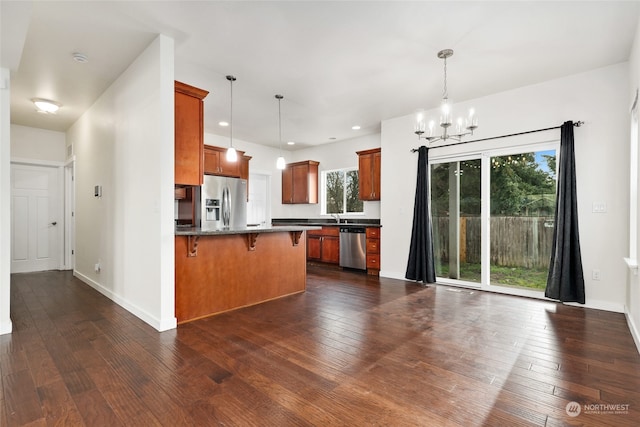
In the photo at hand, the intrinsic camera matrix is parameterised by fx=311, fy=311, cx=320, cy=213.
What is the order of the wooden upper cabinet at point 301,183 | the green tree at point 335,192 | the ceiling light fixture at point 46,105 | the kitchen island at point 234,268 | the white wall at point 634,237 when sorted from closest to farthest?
the white wall at point 634,237
the kitchen island at point 234,268
the ceiling light fixture at point 46,105
the green tree at point 335,192
the wooden upper cabinet at point 301,183

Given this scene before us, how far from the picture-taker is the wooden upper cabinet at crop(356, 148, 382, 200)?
6.04 m

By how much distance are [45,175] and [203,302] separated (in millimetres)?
5144

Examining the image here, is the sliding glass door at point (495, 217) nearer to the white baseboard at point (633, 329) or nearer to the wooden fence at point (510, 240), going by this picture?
the wooden fence at point (510, 240)

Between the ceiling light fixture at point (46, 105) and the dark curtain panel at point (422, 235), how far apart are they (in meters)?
5.54

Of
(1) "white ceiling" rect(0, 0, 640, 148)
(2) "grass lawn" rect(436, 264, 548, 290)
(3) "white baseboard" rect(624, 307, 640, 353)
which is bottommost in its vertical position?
(3) "white baseboard" rect(624, 307, 640, 353)

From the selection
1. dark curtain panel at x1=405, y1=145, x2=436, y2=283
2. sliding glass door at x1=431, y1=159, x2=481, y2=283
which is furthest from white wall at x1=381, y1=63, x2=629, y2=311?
dark curtain panel at x1=405, y1=145, x2=436, y2=283

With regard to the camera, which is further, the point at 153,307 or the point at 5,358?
the point at 153,307

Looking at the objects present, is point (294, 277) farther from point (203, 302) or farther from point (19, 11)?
point (19, 11)

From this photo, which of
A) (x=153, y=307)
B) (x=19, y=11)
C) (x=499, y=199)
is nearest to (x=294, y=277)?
(x=153, y=307)

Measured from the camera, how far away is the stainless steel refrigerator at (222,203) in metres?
5.46

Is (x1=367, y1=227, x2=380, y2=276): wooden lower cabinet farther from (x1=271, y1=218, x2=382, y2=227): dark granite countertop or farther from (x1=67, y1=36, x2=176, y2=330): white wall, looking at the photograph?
(x1=67, y1=36, x2=176, y2=330): white wall

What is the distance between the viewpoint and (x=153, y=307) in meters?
3.03

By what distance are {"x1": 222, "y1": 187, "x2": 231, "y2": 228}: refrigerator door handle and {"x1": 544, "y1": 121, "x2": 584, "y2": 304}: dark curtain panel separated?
16.3 ft

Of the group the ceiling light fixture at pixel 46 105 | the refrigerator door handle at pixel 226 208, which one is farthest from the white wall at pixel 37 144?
the refrigerator door handle at pixel 226 208
